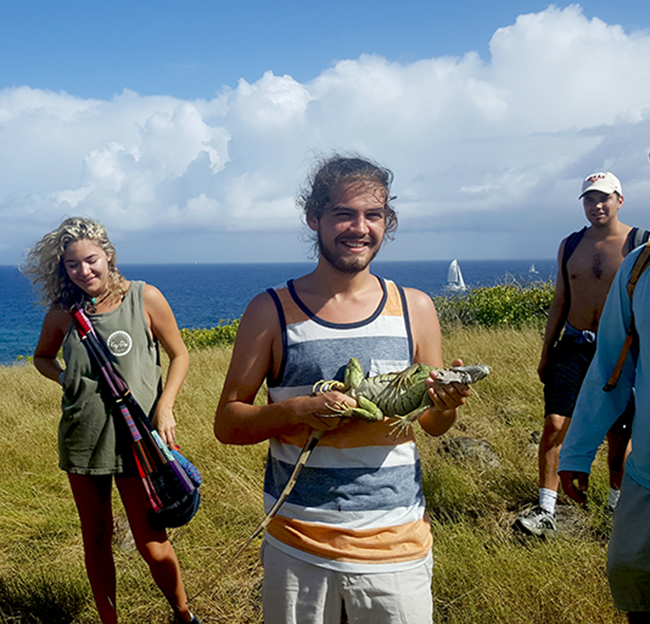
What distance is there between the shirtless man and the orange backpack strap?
2260mm

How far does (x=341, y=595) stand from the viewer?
198cm

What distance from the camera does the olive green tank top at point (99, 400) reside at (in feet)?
9.63

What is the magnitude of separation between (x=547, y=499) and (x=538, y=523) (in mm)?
240

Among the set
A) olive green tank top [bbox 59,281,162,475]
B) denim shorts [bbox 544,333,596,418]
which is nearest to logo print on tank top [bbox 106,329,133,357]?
olive green tank top [bbox 59,281,162,475]

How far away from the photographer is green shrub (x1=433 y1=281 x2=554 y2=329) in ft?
42.5

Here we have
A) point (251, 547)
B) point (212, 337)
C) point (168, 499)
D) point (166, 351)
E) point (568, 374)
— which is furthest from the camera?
point (212, 337)

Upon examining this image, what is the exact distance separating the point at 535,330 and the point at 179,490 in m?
9.88

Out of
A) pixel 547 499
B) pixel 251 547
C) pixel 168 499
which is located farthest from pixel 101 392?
pixel 547 499

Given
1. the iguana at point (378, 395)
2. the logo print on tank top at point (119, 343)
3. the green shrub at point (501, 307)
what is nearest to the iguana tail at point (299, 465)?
the iguana at point (378, 395)

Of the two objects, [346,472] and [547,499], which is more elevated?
[346,472]

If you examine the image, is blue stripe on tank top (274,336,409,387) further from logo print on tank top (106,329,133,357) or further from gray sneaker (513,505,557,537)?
gray sneaker (513,505,557,537)

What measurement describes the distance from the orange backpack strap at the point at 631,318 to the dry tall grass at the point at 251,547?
1599mm

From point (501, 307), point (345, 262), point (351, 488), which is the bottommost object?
point (351, 488)

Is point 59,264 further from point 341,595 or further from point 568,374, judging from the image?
point 568,374
